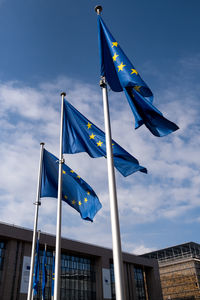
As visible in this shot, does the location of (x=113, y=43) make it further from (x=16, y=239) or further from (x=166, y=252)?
(x=166, y=252)

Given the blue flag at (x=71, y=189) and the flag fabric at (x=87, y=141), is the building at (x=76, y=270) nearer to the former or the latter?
the blue flag at (x=71, y=189)

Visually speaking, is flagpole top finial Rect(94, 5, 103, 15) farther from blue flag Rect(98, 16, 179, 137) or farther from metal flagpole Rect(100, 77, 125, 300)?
metal flagpole Rect(100, 77, 125, 300)

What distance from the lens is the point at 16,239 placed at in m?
42.7

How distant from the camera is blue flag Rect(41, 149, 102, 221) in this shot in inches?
523

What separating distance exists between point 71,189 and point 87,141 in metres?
2.91

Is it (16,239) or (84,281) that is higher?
(16,239)

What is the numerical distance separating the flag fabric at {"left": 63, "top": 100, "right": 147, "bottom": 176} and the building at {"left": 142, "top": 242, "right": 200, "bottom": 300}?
63213 millimetres

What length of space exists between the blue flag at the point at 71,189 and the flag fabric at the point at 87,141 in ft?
4.21

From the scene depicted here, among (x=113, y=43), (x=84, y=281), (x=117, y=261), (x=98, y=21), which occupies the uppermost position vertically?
(x=98, y=21)

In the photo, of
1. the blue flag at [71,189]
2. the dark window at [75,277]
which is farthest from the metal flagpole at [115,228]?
the dark window at [75,277]

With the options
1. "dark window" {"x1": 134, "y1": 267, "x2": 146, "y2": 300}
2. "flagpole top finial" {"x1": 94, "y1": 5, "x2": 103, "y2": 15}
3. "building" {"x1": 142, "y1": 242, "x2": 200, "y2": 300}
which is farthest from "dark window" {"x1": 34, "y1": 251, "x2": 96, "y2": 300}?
"flagpole top finial" {"x1": 94, "y1": 5, "x2": 103, "y2": 15}

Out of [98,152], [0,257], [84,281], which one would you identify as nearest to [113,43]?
[98,152]

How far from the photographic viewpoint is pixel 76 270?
165 feet

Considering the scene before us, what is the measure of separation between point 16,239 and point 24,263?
146 inches
